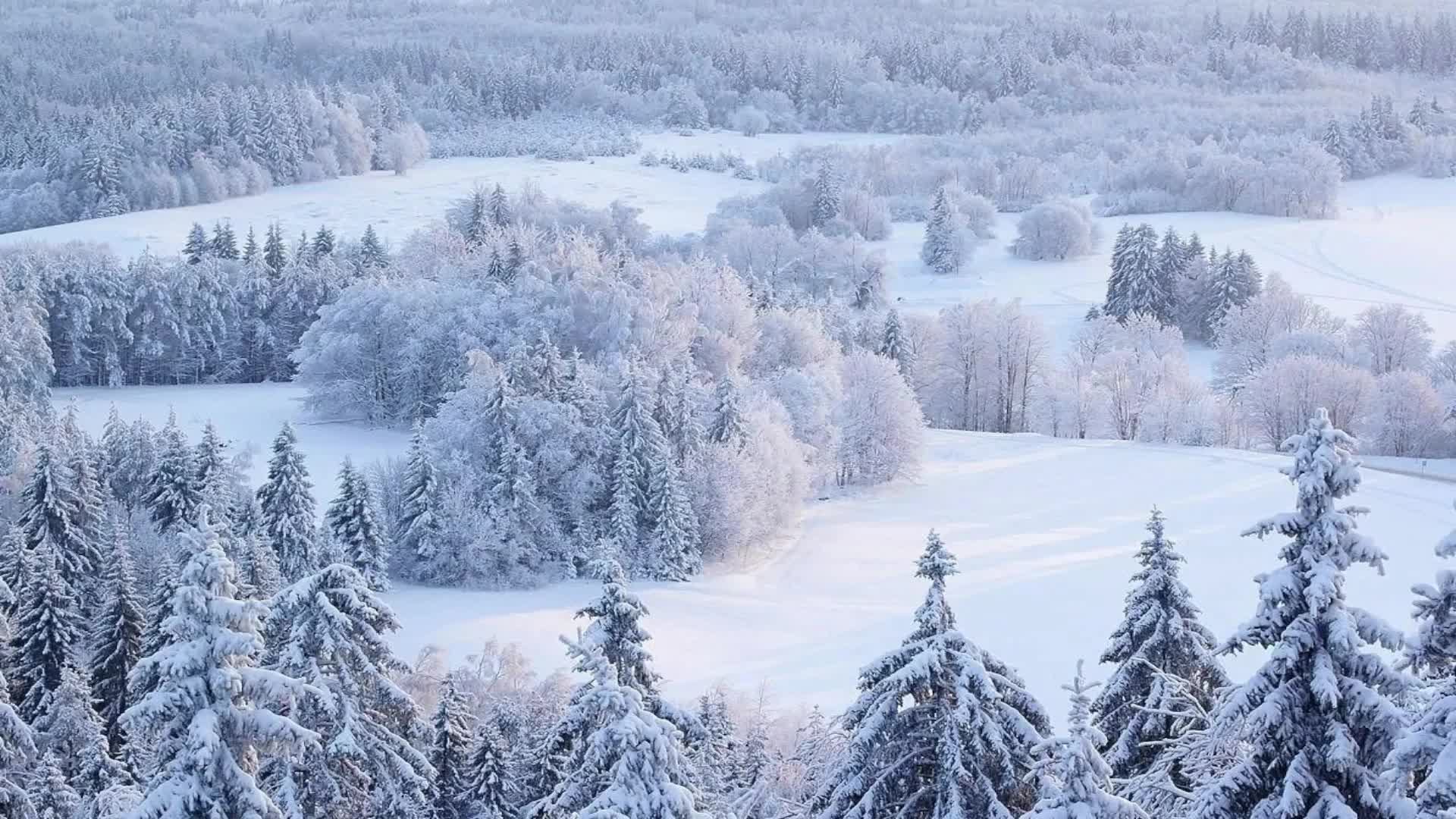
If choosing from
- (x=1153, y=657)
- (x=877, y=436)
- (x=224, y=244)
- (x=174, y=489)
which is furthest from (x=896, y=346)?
(x=1153, y=657)

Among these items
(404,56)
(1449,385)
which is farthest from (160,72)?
(1449,385)

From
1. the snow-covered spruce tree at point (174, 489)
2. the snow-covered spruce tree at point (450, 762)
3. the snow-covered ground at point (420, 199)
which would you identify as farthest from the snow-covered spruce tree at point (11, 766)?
the snow-covered ground at point (420, 199)

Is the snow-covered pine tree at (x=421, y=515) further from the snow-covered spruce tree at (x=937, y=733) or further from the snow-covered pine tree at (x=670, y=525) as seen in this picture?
the snow-covered spruce tree at (x=937, y=733)

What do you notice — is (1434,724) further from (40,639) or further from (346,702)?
(40,639)

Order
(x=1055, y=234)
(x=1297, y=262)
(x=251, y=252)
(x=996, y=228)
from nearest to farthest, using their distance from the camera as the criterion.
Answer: (x=251, y=252), (x=1297, y=262), (x=1055, y=234), (x=996, y=228)

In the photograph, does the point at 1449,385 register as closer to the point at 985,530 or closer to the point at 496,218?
the point at 985,530

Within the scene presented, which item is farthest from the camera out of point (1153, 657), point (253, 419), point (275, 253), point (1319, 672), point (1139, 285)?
point (1139, 285)

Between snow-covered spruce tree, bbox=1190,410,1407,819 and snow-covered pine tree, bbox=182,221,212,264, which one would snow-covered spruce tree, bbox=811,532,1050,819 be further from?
snow-covered pine tree, bbox=182,221,212,264
